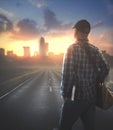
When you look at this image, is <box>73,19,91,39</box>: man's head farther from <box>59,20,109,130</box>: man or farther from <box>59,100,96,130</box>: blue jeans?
<box>59,100,96,130</box>: blue jeans

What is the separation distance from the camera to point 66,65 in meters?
3.69

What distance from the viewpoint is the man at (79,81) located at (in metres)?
3.66

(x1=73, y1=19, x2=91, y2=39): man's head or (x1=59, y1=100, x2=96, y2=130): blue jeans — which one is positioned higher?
(x1=73, y1=19, x2=91, y2=39): man's head

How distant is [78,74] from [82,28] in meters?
0.70

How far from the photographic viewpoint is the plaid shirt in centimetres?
364

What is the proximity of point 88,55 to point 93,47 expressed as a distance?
0.22 meters

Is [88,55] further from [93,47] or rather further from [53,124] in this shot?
[53,124]

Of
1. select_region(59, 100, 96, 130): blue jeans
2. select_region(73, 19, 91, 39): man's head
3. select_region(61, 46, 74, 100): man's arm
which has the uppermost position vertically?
select_region(73, 19, 91, 39): man's head

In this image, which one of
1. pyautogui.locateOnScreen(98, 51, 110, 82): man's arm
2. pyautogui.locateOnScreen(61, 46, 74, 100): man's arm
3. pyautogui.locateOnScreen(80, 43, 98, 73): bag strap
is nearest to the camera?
pyautogui.locateOnScreen(61, 46, 74, 100): man's arm

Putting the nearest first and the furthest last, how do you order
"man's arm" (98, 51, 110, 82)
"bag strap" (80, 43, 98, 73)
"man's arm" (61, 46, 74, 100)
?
"man's arm" (61, 46, 74, 100) → "bag strap" (80, 43, 98, 73) → "man's arm" (98, 51, 110, 82)

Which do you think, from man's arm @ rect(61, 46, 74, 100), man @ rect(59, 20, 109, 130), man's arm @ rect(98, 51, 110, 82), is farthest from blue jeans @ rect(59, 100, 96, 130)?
man's arm @ rect(98, 51, 110, 82)

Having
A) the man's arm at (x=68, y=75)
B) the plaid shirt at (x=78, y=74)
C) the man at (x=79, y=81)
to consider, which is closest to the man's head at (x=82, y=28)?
the man at (x=79, y=81)

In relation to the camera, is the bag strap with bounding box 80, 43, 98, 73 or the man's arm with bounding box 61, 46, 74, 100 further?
the bag strap with bounding box 80, 43, 98, 73

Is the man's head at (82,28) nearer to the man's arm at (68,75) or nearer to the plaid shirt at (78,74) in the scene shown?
the plaid shirt at (78,74)
